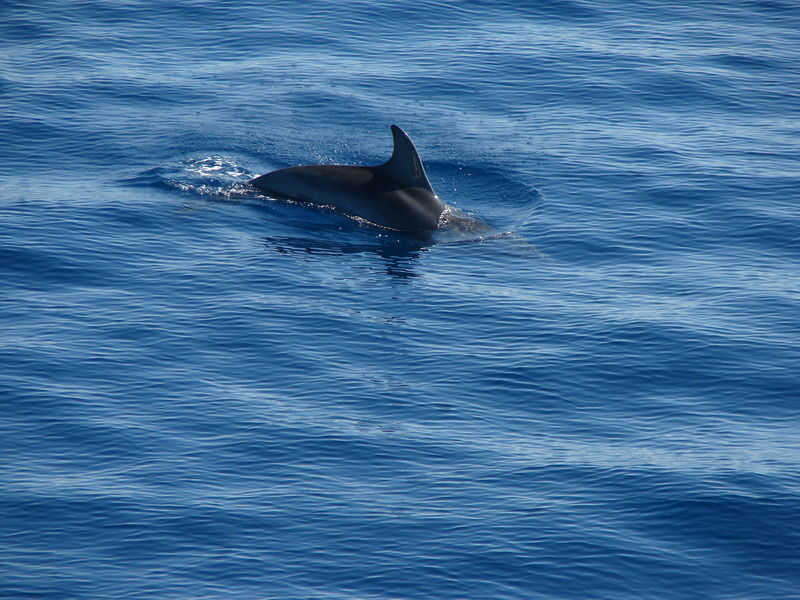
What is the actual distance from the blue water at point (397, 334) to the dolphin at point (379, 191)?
0.63 meters

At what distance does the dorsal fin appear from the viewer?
114 feet

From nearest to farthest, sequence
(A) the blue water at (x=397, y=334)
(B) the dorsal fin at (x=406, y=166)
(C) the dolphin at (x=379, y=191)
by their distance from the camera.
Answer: (A) the blue water at (x=397, y=334) → (B) the dorsal fin at (x=406, y=166) → (C) the dolphin at (x=379, y=191)

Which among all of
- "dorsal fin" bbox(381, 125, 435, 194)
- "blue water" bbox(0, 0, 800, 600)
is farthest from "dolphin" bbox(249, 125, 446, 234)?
"blue water" bbox(0, 0, 800, 600)

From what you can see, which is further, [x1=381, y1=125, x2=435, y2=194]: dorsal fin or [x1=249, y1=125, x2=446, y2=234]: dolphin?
[x1=249, y1=125, x2=446, y2=234]: dolphin

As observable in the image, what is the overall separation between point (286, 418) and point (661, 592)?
8.88 meters

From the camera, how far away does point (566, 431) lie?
1030 inches

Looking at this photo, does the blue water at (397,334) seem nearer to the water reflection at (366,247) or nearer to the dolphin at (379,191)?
the water reflection at (366,247)

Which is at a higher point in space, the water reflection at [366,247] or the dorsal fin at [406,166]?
the dorsal fin at [406,166]

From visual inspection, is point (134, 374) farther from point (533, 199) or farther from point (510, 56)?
point (510, 56)

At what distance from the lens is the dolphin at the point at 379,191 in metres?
35.7

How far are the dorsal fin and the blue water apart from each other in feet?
5.48

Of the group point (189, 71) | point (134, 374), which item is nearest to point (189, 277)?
point (134, 374)

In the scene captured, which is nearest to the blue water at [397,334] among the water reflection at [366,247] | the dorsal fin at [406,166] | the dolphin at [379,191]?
the water reflection at [366,247]

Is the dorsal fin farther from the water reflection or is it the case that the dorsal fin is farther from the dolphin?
the water reflection
